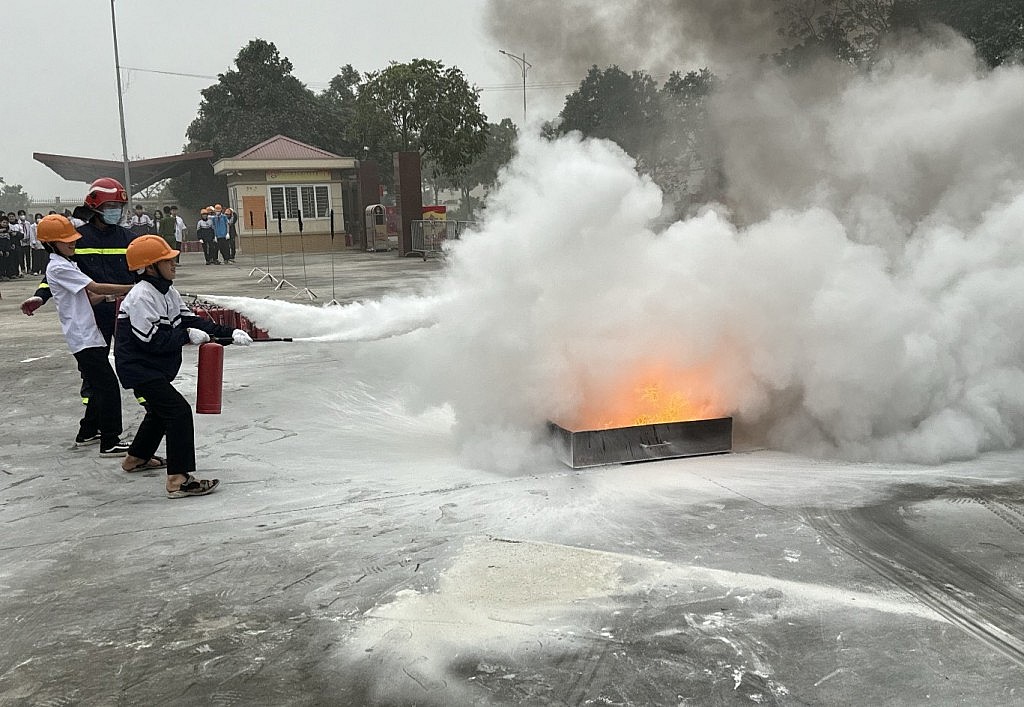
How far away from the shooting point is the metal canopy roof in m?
40.0

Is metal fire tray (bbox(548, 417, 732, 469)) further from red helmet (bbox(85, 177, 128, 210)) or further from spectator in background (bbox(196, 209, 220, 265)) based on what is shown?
spectator in background (bbox(196, 209, 220, 265))

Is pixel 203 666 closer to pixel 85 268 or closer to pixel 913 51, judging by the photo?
pixel 85 268

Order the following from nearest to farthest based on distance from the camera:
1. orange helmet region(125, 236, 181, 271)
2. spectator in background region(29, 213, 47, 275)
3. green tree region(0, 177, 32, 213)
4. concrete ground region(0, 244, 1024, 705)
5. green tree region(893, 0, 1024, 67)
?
concrete ground region(0, 244, 1024, 705)
orange helmet region(125, 236, 181, 271)
green tree region(893, 0, 1024, 67)
spectator in background region(29, 213, 47, 275)
green tree region(0, 177, 32, 213)

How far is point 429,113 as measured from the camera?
108 ft

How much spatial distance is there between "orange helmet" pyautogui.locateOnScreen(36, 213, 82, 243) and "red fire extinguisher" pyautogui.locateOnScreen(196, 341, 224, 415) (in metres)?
1.64

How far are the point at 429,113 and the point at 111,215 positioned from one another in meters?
27.3

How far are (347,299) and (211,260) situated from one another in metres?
14.8

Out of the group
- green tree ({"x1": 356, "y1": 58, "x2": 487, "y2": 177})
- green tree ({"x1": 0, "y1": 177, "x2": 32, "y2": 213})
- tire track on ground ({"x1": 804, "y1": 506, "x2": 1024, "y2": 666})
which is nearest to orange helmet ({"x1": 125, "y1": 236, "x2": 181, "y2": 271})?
tire track on ground ({"x1": 804, "y1": 506, "x2": 1024, "y2": 666})

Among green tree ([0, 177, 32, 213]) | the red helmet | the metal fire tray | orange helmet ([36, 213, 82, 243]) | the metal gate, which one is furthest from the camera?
green tree ([0, 177, 32, 213])

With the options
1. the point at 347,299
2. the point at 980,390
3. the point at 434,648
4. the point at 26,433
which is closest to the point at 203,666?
the point at 434,648

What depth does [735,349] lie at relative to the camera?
659cm

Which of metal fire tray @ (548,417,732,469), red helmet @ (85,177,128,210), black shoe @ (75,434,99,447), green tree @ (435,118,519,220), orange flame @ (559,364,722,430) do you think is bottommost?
black shoe @ (75,434,99,447)

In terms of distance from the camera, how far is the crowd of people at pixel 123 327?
5.55 m

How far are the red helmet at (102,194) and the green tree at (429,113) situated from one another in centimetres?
2640
